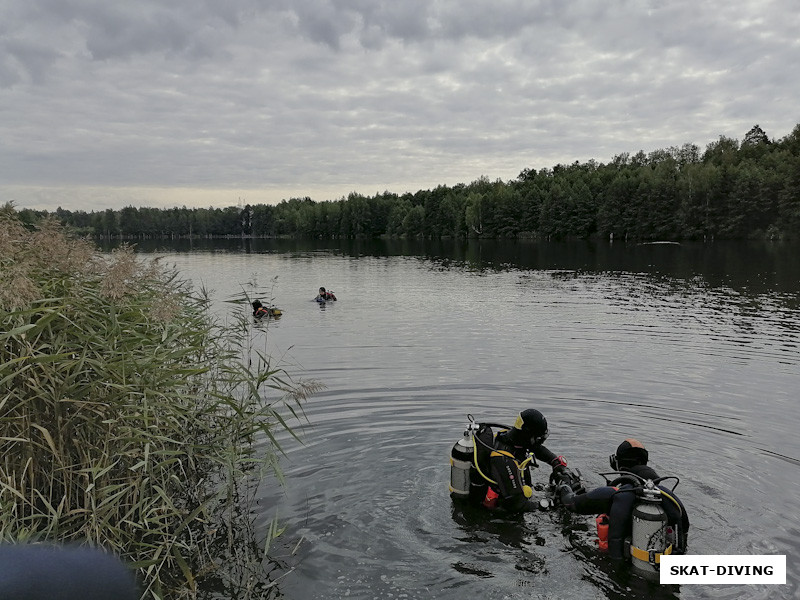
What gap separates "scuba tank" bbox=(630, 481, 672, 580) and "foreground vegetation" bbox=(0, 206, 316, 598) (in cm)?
458

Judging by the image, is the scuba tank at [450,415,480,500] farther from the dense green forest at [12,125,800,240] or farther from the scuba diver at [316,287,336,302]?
the dense green forest at [12,125,800,240]

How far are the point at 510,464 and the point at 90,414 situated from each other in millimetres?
5708

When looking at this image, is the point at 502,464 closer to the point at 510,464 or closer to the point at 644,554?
the point at 510,464

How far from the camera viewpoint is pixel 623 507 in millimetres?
7352

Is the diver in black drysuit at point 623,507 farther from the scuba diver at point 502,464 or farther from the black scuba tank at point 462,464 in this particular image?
the black scuba tank at point 462,464

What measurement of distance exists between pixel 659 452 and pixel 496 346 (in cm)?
1052

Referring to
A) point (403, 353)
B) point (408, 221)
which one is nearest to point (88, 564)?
point (403, 353)

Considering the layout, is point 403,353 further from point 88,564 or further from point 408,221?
point 408,221

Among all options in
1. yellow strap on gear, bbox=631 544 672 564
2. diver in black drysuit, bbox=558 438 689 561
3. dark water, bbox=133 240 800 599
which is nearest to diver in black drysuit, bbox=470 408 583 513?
dark water, bbox=133 240 800 599

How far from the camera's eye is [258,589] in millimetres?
6941

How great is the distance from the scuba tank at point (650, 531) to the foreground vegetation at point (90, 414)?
15.0ft

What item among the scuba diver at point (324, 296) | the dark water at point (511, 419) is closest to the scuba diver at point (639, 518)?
the dark water at point (511, 419)

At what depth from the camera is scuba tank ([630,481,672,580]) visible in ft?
23.1

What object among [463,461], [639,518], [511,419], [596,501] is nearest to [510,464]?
[463,461]
